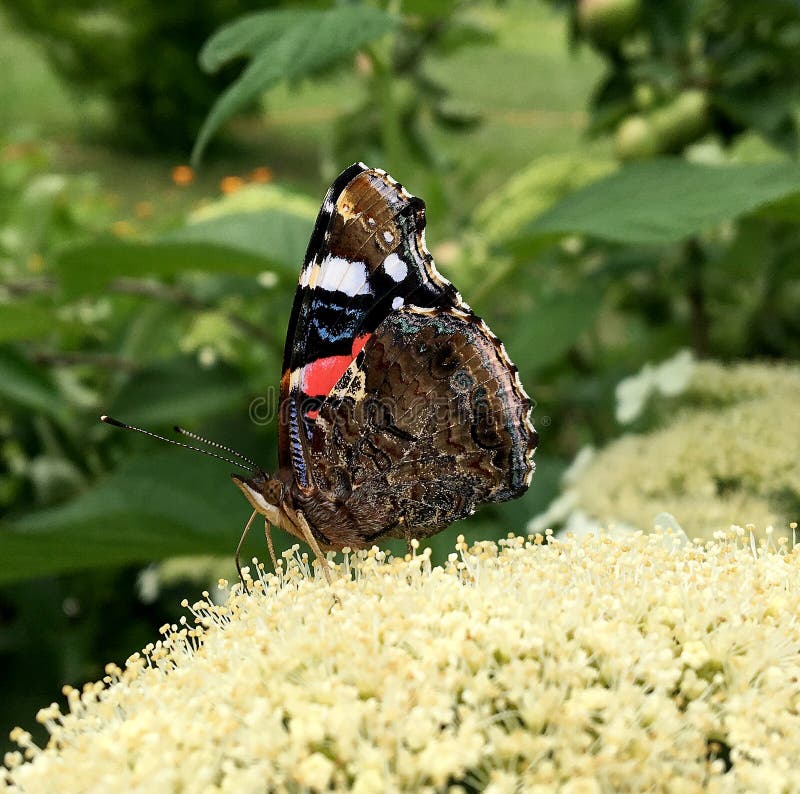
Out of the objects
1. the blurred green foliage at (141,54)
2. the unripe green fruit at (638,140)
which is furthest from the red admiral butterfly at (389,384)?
the blurred green foliage at (141,54)

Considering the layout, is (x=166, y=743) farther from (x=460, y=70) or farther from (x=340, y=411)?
(x=460, y=70)

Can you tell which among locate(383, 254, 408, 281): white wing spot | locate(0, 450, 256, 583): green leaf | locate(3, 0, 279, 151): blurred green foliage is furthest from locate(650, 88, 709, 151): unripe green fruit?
locate(3, 0, 279, 151): blurred green foliage

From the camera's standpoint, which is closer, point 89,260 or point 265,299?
point 89,260

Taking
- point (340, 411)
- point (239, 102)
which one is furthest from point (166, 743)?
point (239, 102)

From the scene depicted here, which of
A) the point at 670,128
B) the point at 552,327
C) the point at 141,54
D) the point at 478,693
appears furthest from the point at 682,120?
the point at 141,54

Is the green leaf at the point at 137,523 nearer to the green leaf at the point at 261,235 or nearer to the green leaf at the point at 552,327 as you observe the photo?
the green leaf at the point at 261,235

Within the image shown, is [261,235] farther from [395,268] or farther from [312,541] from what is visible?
[312,541]

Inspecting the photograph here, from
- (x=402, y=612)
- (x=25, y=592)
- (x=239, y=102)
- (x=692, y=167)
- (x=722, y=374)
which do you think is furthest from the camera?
(x=25, y=592)
